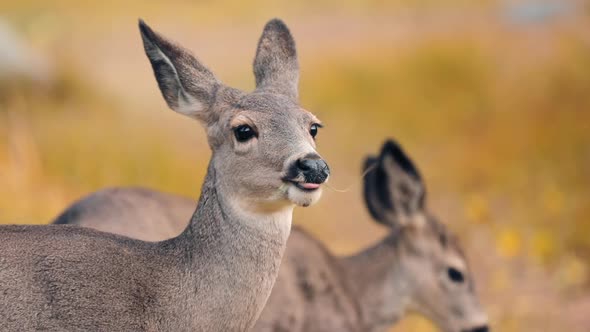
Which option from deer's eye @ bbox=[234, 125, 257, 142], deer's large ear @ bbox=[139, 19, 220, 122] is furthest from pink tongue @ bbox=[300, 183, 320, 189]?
deer's large ear @ bbox=[139, 19, 220, 122]

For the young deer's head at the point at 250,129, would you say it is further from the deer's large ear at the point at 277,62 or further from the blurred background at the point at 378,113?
the blurred background at the point at 378,113

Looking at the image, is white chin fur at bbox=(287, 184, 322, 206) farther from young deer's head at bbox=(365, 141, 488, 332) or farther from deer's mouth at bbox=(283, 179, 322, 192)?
young deer's head at bbox=(365, 141, 488, 332)

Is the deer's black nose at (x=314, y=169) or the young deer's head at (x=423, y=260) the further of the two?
the young deer's head at (x=423, y=260)

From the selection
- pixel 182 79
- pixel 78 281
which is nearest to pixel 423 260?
pixel 182 79

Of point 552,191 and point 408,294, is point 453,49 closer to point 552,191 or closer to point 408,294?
point 552,191

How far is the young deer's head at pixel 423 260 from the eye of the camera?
32.4ft

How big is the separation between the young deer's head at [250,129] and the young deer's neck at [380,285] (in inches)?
114

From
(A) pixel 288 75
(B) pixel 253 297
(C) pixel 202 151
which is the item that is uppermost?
(A) pixel 288 75

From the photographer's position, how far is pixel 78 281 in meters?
6.08

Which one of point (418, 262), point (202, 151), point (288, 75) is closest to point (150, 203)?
point (288, 75)

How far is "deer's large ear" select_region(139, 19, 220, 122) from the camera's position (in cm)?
678

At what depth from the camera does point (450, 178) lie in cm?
1573

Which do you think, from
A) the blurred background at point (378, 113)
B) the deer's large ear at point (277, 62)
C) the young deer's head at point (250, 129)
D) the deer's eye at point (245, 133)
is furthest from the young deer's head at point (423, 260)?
the deer's eye at point (245, 133)

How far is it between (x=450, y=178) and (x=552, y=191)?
7.02 feet
